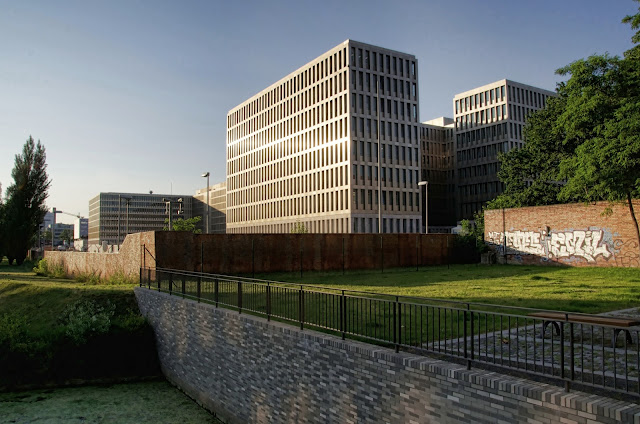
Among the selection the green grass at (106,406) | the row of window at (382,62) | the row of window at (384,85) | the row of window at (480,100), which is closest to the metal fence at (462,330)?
the green grass at (106,406)

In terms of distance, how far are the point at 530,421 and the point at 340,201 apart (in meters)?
60.8

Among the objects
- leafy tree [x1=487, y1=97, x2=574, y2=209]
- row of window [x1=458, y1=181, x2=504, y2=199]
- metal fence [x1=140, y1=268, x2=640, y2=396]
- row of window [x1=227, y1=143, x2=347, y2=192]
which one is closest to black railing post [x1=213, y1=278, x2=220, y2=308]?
metal fence [x1=140, y1=268, x2=640, y2=396]

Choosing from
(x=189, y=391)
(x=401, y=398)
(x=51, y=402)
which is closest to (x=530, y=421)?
(x=401, y=398)

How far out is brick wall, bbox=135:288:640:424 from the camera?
5.84 metres

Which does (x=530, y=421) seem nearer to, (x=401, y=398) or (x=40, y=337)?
(x=401, y=398)

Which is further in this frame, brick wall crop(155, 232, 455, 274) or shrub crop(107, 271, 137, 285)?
shrub crop(107, 271, 137, 285)

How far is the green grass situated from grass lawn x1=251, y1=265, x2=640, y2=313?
7951 millimetres

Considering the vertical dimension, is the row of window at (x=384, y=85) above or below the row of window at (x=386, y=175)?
above

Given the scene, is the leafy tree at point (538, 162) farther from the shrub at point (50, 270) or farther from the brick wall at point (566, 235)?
the shrub at point (50, 270)

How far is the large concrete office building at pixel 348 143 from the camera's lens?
6575 cm

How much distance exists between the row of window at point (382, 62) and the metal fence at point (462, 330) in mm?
55896

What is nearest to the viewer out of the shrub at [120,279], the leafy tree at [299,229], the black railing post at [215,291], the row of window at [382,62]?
the black railing post at [215,291]

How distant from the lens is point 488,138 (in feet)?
282

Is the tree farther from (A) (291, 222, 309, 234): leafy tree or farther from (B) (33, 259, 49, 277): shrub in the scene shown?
(A) (291, 222, 309, 234): leafy tree
